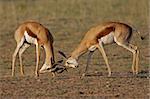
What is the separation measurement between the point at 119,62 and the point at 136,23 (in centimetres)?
838

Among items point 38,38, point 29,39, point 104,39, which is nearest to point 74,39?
point 29,39

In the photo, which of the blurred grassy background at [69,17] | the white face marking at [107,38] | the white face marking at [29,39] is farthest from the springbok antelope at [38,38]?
the blurred grassy background at [69,17]

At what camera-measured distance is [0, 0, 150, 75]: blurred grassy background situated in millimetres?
18578

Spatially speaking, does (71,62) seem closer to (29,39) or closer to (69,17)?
(29,39)

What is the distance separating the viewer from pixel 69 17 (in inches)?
1061

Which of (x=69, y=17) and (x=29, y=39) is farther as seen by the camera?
(x=69, y=17)

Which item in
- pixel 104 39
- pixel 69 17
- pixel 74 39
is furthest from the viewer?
pixel 69 17

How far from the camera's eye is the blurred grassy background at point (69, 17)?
731 inches

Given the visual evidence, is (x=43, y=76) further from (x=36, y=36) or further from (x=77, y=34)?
(x=77, y=34)

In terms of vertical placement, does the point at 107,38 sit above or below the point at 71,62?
above

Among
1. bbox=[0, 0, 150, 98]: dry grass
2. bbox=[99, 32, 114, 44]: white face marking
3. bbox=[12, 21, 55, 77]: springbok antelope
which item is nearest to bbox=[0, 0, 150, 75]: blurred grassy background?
bbox=[0, 0, 150, 98]: dry grass

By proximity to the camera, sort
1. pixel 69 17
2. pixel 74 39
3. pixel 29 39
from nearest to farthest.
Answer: pixel 29 39
pixel 74 39
pixel 69 17

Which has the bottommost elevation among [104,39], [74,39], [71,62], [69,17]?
[71,62]

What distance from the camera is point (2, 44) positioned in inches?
792
